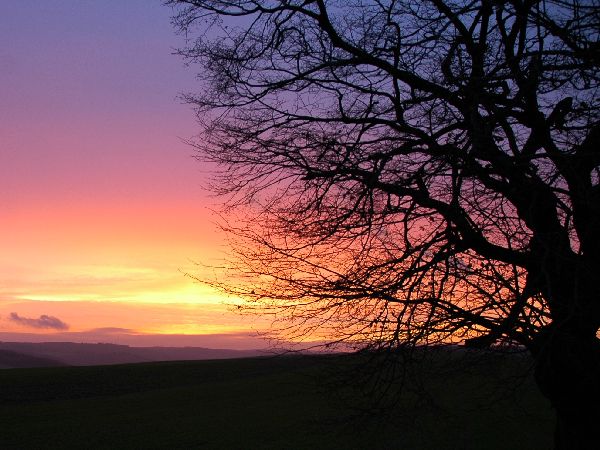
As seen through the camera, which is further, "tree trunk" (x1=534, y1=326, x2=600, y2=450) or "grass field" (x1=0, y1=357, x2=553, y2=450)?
"grass field" (x1=0, y1=357, x2=553, y2=450)

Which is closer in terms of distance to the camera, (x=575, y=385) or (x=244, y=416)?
(x=575, y=385)

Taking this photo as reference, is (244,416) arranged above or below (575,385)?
below

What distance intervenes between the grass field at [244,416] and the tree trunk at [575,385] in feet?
1.82

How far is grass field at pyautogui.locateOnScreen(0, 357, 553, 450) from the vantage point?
17.4 m

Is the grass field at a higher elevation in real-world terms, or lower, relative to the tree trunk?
lower

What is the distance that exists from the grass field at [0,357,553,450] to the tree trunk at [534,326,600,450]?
1.82ft

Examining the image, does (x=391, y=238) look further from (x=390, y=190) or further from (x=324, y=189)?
(x=324, y=189)

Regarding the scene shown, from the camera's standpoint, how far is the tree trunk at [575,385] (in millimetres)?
7121

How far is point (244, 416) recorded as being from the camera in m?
25.7

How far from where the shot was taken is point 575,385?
741cm

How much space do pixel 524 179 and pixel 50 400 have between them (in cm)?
3579

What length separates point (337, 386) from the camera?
729 cm

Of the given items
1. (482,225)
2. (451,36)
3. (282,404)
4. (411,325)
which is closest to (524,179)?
(482,225)

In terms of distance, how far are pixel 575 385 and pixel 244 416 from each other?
2009 cm
